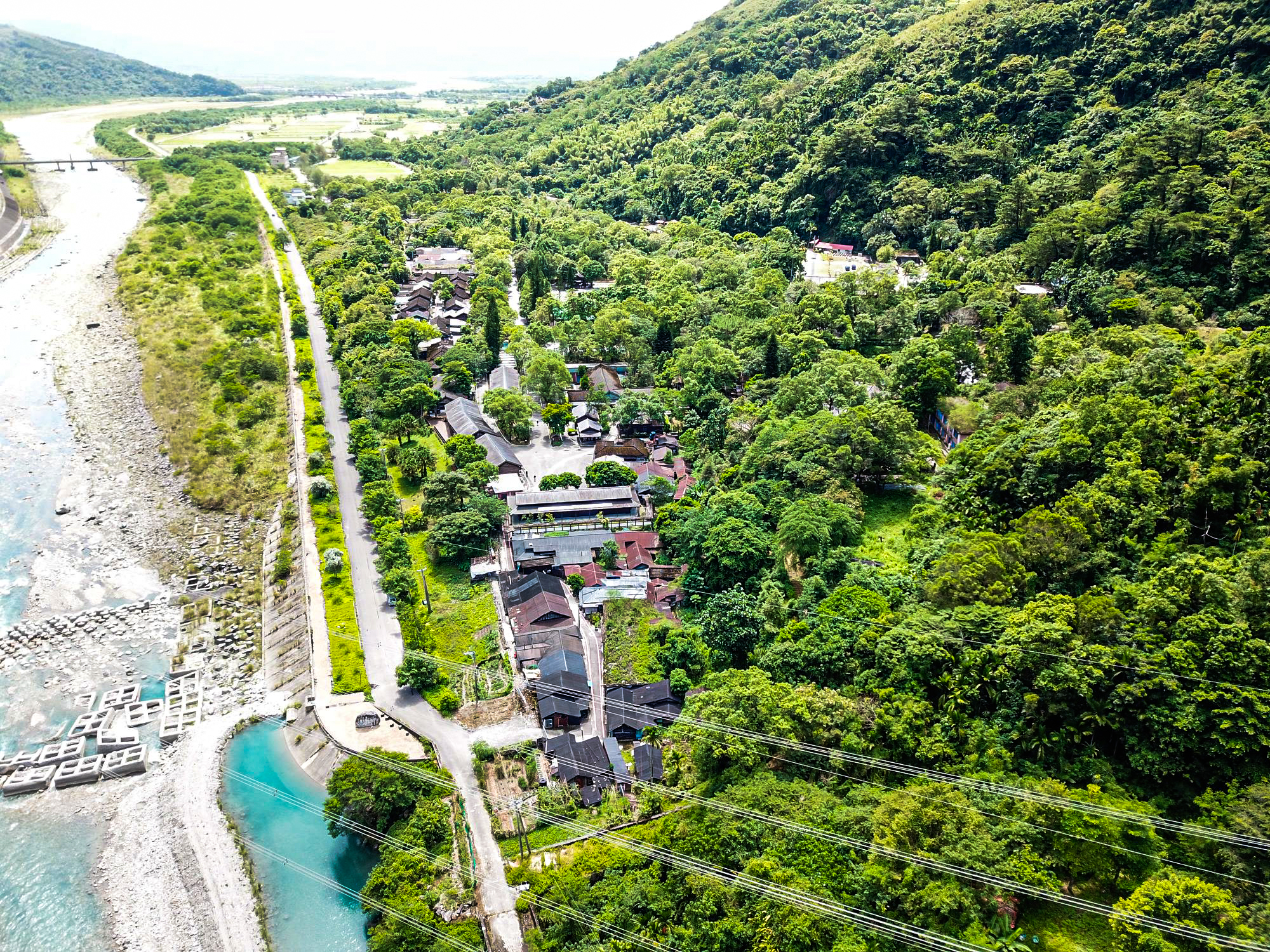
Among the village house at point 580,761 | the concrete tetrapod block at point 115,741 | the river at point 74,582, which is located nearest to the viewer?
the river at point 74,582

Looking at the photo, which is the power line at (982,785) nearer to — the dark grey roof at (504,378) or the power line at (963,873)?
the power line at (963,873)

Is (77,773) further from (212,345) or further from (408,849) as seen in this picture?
(212,345)

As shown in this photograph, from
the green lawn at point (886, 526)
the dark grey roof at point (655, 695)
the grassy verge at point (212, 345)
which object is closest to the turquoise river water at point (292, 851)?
the dark grey roof at point (655, 695)

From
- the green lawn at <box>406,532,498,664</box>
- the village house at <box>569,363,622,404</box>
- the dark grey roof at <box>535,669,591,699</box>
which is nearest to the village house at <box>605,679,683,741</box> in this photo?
the dark grey roof at <box>535,669,591,699</box>

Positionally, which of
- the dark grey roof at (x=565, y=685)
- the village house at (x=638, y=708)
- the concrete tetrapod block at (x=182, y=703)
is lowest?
the concrete tetrapod block at (x=182, y=703)

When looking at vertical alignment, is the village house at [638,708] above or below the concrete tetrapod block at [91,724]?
above

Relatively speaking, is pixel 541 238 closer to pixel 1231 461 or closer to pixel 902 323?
pixel 902 323
